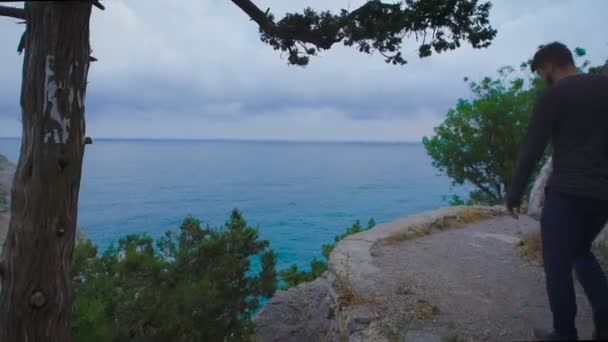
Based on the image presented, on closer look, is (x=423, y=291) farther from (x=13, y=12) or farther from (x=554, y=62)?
(x=13, y=12)

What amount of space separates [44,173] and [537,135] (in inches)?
135

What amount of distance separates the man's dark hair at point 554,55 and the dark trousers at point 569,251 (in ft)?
2.85

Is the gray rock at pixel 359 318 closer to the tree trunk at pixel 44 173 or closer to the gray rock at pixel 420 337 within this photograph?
the gray rock at pixel 420 337

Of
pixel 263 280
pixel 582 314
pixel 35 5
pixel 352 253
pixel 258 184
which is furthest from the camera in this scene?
pixel 258 184

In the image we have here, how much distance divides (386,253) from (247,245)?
2139mm

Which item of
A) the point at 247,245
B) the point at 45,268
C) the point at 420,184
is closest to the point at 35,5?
the point at 45,268

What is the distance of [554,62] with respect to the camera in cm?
319

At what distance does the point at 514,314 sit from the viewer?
15.2ft

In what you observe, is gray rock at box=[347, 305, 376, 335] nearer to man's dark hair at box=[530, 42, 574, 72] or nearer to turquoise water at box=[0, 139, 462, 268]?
man's dark hair at box=[530, 42, 574, 72]

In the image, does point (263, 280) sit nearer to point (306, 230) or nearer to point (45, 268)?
point (45, 268)

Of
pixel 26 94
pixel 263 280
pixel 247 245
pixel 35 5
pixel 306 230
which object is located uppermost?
pixel 35 5

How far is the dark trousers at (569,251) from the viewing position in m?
2.93

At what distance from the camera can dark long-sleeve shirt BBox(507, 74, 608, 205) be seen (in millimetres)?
2881

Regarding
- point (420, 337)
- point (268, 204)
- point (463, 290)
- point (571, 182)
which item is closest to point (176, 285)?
point (420, 337)
